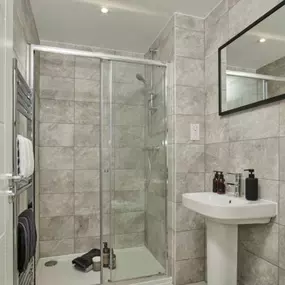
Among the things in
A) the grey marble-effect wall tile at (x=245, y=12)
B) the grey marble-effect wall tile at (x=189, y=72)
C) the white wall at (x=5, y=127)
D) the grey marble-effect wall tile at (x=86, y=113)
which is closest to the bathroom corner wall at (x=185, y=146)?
the grey marble-effect wall tile at (x=189, y=72)

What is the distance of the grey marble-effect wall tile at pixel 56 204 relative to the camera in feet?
8.11

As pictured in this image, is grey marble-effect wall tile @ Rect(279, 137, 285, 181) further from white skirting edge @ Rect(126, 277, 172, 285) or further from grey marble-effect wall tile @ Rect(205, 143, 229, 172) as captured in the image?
white skirting edge @ Rect(126, 277, 172, 285)

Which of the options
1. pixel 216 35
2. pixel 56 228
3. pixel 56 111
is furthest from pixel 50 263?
pixel 216 35

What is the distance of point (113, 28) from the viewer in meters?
2.30

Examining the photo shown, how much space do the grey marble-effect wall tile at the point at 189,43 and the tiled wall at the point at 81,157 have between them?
0.46 metres

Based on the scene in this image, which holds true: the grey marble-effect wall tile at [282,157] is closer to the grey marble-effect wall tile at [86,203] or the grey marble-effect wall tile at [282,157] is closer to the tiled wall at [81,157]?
the tiled wall at [81,157]

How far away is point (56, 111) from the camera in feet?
8.33

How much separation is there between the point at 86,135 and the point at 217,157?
4.80ft

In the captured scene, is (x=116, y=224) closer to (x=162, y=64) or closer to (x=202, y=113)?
(x=202, y=113)

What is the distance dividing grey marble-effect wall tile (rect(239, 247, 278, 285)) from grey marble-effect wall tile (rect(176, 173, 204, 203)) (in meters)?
0.58

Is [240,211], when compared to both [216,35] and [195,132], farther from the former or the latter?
[216,35]

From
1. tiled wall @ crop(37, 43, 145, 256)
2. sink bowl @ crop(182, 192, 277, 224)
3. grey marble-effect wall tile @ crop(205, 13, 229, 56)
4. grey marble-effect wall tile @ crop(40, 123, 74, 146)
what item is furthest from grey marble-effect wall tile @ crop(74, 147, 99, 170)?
grey marble-effect wall tile @ crop(205, 13, 229, 56)

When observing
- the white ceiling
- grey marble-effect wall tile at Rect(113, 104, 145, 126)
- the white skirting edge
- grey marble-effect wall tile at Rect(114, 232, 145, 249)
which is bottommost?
the white skirting edge

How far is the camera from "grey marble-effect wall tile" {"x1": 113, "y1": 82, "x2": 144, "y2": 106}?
222 centimetres
